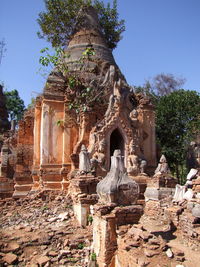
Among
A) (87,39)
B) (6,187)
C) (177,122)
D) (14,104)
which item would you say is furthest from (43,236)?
(14,104)

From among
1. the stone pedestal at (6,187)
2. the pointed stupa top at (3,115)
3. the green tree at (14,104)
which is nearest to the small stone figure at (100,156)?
the stone pedestal at (6,187)

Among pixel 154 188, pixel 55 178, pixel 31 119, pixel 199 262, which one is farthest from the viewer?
pixel 31 119

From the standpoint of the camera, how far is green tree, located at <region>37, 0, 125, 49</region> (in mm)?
20766

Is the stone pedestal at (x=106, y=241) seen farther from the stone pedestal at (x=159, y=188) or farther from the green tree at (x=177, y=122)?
the green tree at (x=177, y=122)

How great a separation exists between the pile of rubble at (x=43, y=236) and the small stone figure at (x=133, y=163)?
368 cm

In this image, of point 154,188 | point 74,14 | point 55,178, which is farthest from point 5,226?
point 74,14

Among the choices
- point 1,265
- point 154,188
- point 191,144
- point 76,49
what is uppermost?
point 76,49

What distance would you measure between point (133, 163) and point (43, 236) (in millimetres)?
6799

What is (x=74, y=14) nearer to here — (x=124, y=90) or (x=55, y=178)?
(x=124, y=90)

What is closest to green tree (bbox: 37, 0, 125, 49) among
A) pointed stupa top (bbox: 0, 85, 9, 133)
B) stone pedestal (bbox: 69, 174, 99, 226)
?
pointed stupa top (bbox: 0, 85, 9, 133)

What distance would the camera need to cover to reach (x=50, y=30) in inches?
874

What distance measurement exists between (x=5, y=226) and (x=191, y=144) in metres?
14.5

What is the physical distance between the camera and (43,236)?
8.21 meters

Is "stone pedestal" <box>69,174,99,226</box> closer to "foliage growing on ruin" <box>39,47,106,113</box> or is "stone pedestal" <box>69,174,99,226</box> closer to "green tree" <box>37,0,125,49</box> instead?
"foliage growing on ruin" <box>39,47,106,113</box>
